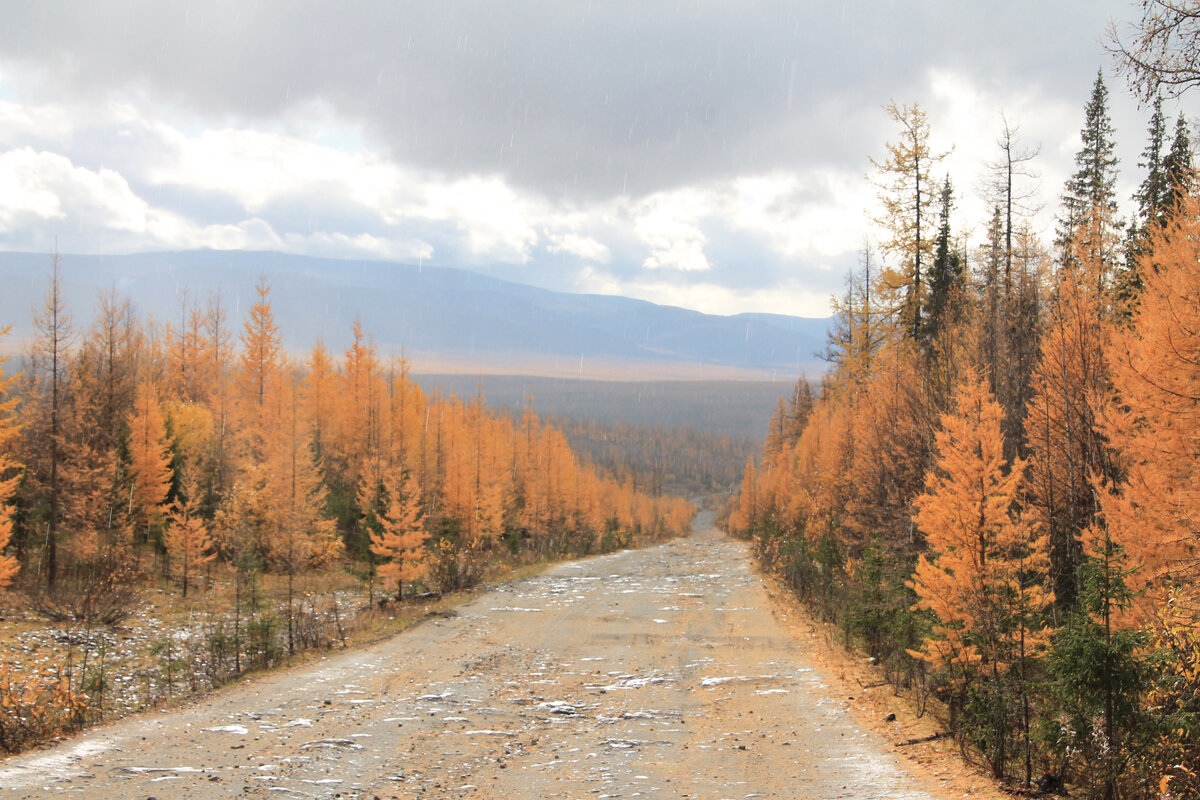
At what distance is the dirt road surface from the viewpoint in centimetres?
866

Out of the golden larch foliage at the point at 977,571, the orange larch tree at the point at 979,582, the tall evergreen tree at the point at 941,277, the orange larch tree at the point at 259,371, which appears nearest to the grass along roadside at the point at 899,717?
the orange larch tree at the point at 979,582

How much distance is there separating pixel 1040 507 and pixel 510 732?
10.7 m

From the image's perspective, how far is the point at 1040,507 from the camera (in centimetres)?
1330

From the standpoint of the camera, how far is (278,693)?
525 inches

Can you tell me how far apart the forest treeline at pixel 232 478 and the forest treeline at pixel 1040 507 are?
14261mm

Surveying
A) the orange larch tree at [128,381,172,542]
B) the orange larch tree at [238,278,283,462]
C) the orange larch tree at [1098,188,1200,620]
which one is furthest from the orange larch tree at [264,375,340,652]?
the orange larch tree at [1098,188,1200,620]

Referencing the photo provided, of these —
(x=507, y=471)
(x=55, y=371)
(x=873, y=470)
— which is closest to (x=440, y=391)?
(x=507, y=471)

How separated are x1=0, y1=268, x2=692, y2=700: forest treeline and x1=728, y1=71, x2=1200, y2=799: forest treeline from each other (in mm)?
14261

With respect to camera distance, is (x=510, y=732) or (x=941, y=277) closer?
(x=510, y=732)

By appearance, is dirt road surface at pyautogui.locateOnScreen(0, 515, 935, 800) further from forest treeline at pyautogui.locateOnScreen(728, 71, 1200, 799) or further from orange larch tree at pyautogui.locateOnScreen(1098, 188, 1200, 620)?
orange larch tree at pyautogui.locateOnScreen(1098, 188, 1200, 620)

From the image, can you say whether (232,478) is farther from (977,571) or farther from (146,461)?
(977,571)

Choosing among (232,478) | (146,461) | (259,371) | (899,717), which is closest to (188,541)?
(146,461)

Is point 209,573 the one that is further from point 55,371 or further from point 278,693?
point 278,693

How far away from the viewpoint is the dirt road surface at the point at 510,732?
28.4 feet
